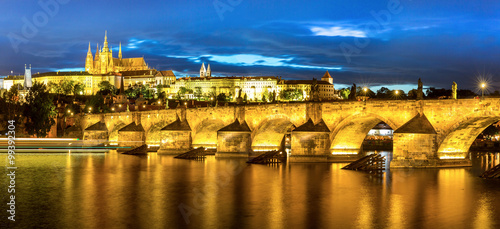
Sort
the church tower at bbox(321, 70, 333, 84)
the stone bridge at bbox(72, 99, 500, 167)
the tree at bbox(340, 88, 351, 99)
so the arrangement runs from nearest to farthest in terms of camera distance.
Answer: the stone bridge at bbox(72, 99, 500, 167)
the tree at bbox(340, 88, 351, 99)
the church tower at bbox(321, 70, 333, 84)

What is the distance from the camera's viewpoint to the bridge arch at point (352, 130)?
3781 centimetres

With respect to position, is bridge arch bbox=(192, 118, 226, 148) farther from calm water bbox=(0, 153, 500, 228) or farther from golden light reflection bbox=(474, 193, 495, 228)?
golden light reflection bbox=(474, 193, 495, 228)

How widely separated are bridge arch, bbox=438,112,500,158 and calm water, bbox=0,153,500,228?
1.42m

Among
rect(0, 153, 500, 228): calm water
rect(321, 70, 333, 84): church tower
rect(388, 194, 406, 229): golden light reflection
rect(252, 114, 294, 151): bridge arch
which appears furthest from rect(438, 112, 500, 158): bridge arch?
rect(321, 70, 333, 84): church tower

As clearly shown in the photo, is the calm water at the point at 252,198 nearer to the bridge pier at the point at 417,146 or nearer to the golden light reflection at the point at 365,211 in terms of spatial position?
the golden light reflection at the point at 365,211

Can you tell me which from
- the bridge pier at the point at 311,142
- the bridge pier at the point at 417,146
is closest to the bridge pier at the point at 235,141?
the bridge pier at the point at 311,142

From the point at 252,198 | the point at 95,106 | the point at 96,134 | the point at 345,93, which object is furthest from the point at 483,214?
the point at 345,93

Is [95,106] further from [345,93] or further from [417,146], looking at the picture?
[417,146]

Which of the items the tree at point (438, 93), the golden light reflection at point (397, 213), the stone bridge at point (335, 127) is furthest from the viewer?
the tree at point (438, 93)

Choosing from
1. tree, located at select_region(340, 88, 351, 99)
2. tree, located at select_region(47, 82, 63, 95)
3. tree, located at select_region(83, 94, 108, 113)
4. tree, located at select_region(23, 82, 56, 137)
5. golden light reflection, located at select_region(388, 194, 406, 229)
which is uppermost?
tree, located at select_region(47, 82, 63, 95)

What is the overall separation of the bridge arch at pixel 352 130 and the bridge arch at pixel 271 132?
14.1ft

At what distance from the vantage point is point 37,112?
67375 millimetres

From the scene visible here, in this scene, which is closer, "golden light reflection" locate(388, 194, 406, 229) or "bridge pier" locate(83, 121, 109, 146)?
"golden light reflection" locate(388, 194, 406, 229)

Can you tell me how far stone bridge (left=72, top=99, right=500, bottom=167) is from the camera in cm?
3259
